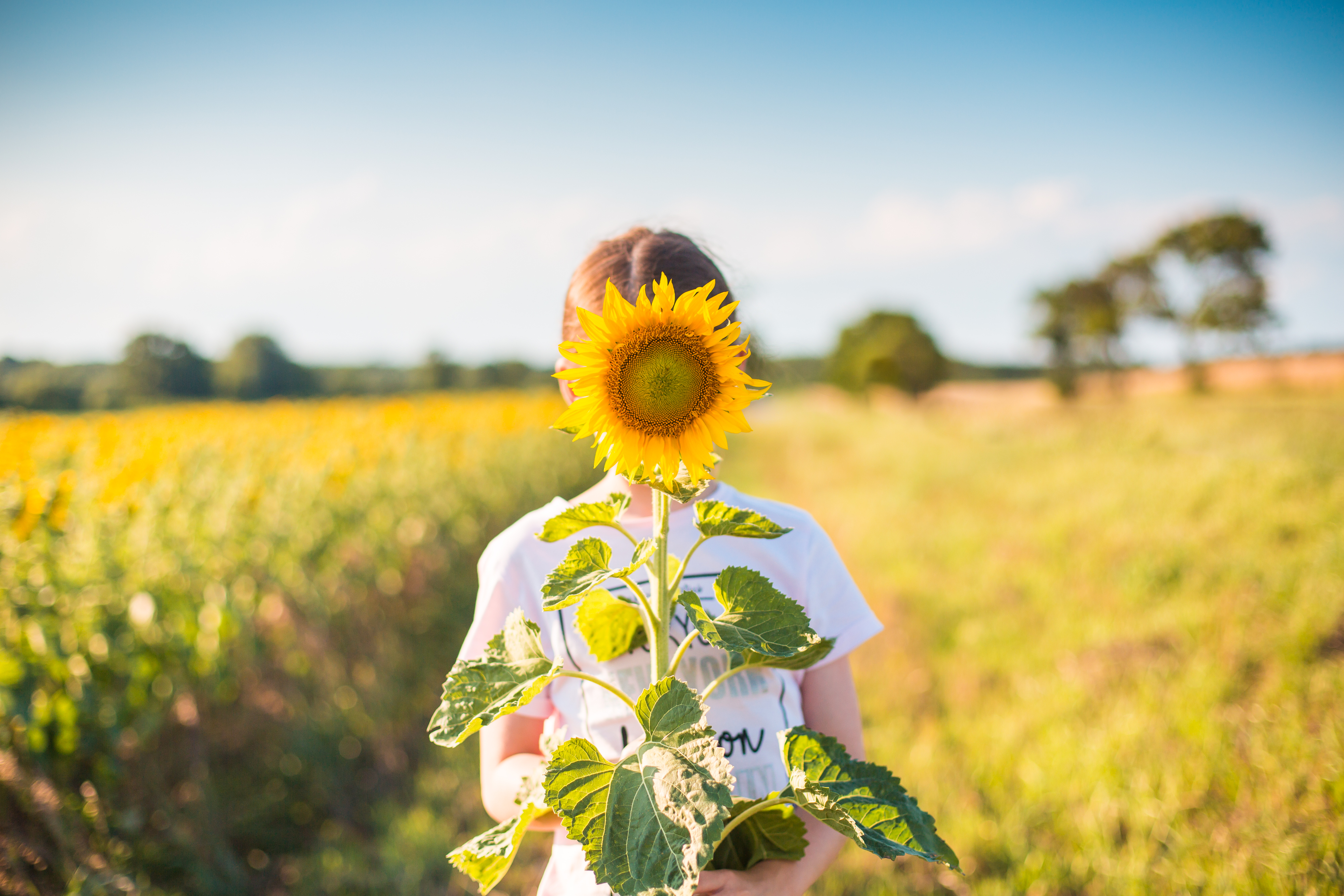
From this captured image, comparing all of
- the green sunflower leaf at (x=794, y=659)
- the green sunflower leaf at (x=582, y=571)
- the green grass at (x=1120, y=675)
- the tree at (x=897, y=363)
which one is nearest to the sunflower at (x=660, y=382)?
the green sunflower leaf at (x=582, y=571)

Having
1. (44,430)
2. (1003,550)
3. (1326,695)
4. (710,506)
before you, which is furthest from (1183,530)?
(44,430)

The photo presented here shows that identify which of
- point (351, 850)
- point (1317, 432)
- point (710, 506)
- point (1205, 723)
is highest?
point (710, 506)

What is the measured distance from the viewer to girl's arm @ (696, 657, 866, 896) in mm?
1081

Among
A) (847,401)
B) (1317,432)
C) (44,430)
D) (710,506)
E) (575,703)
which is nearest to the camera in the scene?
(710,506)

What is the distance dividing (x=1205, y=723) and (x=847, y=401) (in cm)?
5234

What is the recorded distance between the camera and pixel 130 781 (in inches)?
123

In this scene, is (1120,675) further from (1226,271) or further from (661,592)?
(1226,271)

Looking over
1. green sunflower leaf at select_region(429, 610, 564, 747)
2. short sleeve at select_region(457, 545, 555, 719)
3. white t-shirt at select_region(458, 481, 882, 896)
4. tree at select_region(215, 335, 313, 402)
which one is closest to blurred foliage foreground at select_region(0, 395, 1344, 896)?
white t-shirt at select_region(458, 481, 882, 896)

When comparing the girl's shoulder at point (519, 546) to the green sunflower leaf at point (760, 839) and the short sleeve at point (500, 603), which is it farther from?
the green sunflower leaf at point (760, 839)

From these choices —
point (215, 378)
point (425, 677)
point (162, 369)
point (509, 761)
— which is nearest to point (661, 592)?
point (509, 761)

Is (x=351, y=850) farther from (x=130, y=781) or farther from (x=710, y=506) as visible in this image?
(x=710, y=506)

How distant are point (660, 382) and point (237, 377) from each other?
2014 centimetres

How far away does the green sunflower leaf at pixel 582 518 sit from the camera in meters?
0.94

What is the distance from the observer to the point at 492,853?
96 centimetres
